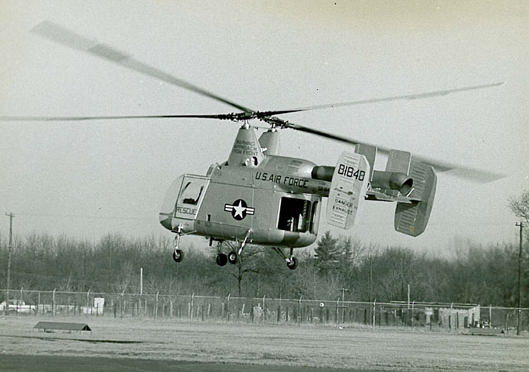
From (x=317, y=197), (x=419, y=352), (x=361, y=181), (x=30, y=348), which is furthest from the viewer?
(x=419, y=352)

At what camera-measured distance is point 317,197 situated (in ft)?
81.5

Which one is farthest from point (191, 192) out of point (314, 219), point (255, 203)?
point (314, 219)

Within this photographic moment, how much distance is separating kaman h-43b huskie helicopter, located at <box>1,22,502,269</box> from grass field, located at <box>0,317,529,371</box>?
7179 millimetres

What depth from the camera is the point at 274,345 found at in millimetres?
38906

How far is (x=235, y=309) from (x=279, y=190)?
28.6 meters

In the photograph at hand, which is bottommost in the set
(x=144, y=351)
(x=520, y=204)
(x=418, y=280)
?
(x=144, y=351)

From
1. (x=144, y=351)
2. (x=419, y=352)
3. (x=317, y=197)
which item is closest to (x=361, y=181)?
(x=317, y=197)

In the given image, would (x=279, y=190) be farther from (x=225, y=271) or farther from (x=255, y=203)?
(x=225, y=271)

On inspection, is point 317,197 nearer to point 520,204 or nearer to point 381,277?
point 520,204

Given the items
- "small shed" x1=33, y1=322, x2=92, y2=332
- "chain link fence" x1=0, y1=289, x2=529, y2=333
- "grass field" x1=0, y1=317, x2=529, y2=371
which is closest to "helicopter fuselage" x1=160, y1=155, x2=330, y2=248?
"grass field" x1=0, y1=317, x2=529, y2=371

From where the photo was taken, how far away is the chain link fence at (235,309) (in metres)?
51.2

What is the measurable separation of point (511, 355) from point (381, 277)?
16.4 meters

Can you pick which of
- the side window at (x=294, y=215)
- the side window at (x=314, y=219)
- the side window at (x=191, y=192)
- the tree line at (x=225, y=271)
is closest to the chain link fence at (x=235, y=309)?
the tree line at (x=225, y=271)

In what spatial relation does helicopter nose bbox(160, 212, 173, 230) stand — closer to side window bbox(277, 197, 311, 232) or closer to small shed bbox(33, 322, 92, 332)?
side window bbox(277, 197, 311, 232)
